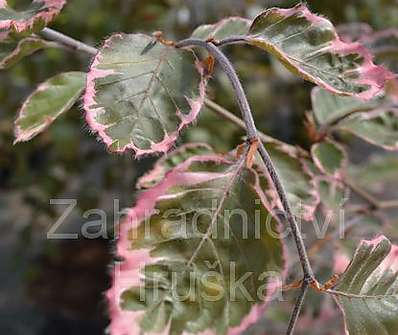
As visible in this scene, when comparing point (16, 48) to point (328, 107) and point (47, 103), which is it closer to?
point (47, 103)

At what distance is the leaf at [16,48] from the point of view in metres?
0.61

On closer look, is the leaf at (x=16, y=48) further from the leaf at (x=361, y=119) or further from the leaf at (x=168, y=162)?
the leaf at (x=361, y=119)

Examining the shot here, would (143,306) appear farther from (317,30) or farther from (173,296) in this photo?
(317,30)

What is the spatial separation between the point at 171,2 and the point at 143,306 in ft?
4.10

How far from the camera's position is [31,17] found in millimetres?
533

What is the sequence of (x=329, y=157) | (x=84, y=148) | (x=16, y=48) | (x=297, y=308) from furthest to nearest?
(x=84, y=148), (x=329, y=157), (x=16, y=48), (x=297, y=308)

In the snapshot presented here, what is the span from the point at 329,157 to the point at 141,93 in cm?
32

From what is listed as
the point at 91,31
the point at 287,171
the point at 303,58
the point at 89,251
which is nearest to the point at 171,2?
the point at 91,31

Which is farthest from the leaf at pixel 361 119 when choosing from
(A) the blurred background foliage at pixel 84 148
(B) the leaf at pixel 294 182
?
(A) the blurred background foliage at pixel 84 148

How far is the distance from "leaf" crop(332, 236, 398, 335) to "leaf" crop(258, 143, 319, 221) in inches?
4.1

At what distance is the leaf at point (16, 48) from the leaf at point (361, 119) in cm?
31

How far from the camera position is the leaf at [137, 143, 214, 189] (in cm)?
63

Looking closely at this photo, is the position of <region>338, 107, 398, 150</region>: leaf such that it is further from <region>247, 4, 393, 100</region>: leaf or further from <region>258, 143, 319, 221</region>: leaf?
<region>247, 4, 393, 100</region>: leaf

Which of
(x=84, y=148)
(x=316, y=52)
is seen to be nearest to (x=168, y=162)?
(x=316, y=52)
